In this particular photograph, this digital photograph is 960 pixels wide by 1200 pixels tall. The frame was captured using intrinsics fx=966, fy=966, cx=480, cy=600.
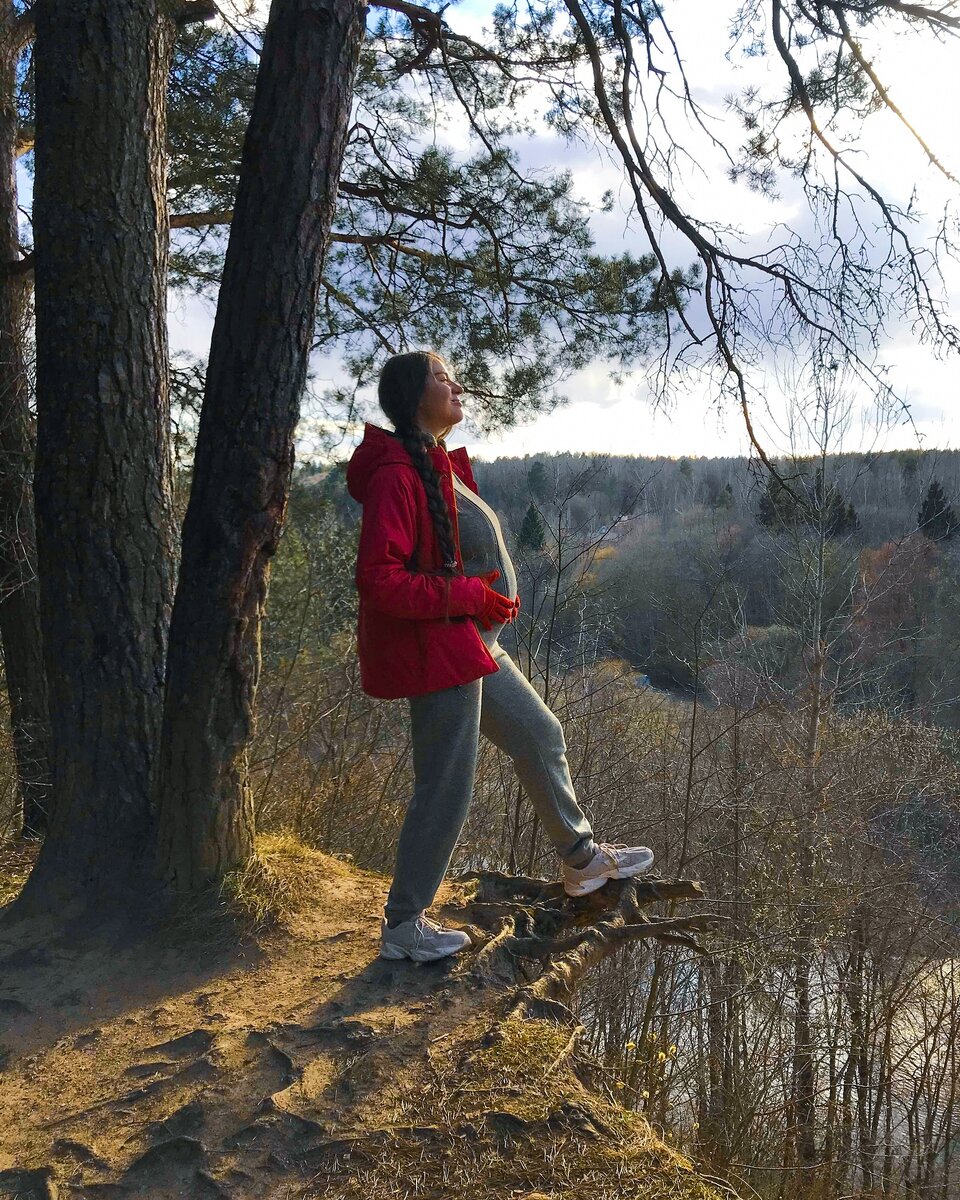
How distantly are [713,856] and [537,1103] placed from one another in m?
9.07

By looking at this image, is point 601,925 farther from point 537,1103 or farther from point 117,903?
point 117,903

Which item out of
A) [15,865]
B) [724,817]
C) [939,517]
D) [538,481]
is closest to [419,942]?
[15,865]

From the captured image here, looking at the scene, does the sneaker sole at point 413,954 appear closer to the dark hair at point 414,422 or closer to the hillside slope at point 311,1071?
the hillside slope at point 311,1071

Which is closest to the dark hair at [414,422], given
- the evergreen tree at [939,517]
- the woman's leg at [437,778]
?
the woman's leg at [437,778]

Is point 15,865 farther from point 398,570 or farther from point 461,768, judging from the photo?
point 398,570

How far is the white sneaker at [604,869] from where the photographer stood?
298 cm

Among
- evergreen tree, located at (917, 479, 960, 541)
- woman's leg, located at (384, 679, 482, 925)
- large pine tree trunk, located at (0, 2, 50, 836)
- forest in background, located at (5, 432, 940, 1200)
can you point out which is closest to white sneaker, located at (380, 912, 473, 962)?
woman's leg, located at (384, 679, 482, 925)

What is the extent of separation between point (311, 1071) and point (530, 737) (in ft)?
3.42

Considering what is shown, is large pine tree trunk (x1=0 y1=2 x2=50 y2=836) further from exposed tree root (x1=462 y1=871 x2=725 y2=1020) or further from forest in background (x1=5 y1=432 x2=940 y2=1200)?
exposed tree root (x1=462 y1=871 x2=725 y2=1020)

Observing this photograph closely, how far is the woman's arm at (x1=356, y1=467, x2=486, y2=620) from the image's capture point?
2389mm

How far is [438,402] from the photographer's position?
8.70 feet

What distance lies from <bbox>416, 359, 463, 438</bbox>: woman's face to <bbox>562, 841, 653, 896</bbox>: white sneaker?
4.55ft

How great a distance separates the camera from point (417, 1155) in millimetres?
1999

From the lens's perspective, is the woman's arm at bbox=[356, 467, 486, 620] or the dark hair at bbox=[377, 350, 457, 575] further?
the dark hair at bbox=[377, 350, 457, 575]
